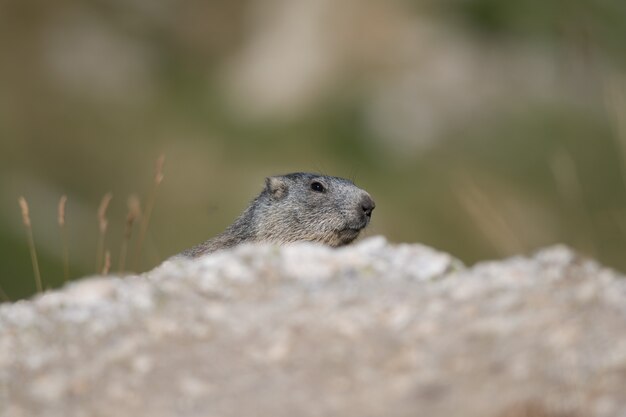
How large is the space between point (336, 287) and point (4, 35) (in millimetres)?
27878

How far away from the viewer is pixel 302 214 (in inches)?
413

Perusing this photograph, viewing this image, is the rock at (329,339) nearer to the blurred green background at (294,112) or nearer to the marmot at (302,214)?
the marmot at (302,214)

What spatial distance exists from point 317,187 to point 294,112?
1897 centimetres

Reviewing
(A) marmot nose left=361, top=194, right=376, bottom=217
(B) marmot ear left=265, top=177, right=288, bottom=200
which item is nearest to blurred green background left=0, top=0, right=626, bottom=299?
(B) marmot ear left=265, top=177, right=288, bottom=200

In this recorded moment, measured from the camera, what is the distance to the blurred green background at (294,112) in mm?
23000

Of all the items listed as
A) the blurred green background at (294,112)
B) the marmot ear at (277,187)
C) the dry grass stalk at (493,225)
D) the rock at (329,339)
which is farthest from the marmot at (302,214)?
the blurred green background at (294,112)

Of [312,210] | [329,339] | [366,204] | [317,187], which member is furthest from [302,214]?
[329,339]

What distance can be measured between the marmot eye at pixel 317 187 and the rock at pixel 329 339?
181 inches

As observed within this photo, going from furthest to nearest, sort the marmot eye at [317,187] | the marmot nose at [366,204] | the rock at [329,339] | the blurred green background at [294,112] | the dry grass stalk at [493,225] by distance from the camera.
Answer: the blurred green background at [294,112] < the marmot eye at [317,187] < the marmot nose at [366,204] < the dry grass stalk at [493,225] < the rock at [329,339]

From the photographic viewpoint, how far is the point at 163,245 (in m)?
20.3

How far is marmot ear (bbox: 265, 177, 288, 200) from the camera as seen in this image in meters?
10.8

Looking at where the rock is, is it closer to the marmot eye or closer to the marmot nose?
the marmot nose

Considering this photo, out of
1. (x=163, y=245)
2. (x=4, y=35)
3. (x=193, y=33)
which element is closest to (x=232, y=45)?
(x=193, y=33)

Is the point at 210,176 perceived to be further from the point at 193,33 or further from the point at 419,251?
the point at 419,251
